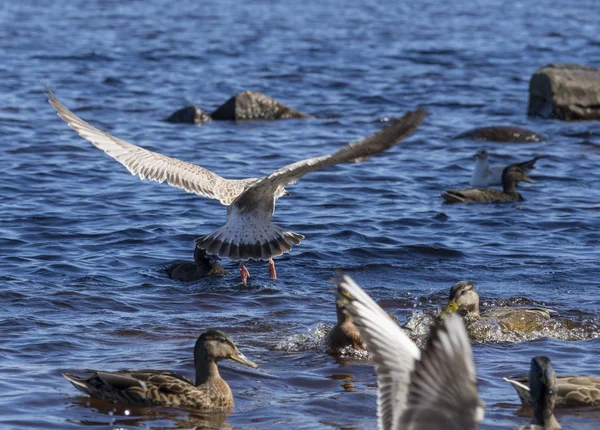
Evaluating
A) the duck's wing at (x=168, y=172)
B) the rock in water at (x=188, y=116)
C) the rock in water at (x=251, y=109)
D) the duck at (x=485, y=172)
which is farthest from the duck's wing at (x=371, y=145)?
the rock in water at (x=251, y=109)

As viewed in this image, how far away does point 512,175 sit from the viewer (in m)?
14.8

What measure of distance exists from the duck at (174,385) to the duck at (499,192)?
7410 mm

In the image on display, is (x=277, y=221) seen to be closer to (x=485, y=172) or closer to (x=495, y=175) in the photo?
Answer: (x=485, y=172)

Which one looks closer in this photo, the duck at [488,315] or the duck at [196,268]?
the duck at [488,315]

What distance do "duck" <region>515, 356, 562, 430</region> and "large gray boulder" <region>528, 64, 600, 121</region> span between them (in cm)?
1401

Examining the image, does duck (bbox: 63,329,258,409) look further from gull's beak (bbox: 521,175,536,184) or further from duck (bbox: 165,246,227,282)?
gull's beak (bbox: 521,175,536,184)

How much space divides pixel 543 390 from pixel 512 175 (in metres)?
8.75

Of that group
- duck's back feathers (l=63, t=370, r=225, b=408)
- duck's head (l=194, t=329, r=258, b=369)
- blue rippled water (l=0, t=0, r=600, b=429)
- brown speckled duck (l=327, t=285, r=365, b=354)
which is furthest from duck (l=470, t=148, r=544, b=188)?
duck's back feathers (l=63, t=370, r=225, b=408)

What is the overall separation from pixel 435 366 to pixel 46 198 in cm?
1043

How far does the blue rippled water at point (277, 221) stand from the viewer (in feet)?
25.8

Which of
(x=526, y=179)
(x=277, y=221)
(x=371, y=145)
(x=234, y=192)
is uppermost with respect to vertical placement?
(x=371, y=145)

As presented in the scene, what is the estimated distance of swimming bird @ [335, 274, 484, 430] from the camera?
4355 millimetres

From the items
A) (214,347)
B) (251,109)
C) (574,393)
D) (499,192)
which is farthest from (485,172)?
(214,347)

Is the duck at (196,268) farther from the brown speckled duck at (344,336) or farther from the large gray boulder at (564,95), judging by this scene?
the large gray boulder at (564,95)
